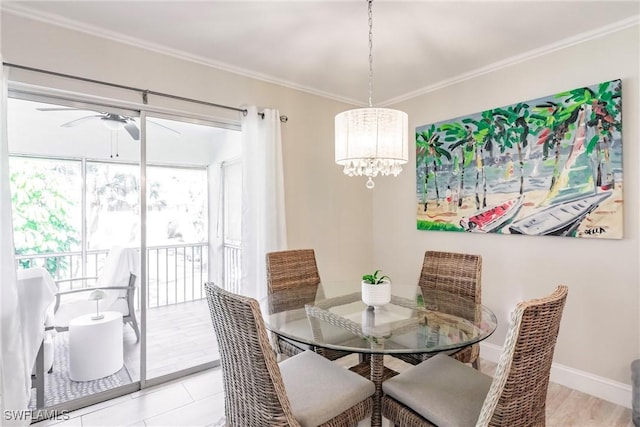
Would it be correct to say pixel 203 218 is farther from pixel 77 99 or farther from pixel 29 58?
pixel 29 58

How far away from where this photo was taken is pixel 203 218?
3.39 meters

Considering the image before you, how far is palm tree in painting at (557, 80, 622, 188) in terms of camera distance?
2162mm

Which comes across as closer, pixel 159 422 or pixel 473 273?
pixel 159 422

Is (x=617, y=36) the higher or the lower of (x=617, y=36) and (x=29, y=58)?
the higher

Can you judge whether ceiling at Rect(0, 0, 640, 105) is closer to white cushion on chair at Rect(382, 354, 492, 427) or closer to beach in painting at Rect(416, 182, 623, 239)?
beach in painting at Rect(416, 182, 623, 239)

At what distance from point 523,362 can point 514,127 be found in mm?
2135

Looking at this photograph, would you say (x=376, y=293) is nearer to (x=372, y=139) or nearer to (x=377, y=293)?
(x=377, y=293)

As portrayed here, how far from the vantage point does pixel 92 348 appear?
2.49 metres

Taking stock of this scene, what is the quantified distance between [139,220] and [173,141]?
85cm

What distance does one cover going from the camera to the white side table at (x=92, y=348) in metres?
2.46

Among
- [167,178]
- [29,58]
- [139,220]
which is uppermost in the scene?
[29,58]

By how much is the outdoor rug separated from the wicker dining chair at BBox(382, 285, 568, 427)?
2130 mm

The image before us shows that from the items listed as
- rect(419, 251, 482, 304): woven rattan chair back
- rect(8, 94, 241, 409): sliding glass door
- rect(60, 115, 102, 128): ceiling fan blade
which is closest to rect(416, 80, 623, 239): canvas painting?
rect(419, 251, 482, 304): woven rattan chair back

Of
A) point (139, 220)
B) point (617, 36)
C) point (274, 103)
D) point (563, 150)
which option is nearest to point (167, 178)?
point (139, 220)
